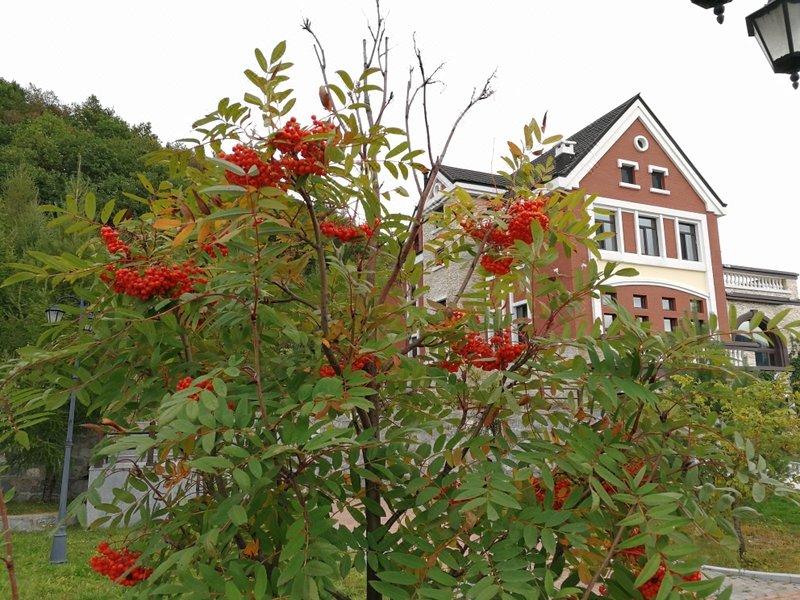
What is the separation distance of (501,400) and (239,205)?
1.00m

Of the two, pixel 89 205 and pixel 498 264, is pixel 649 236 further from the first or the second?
pixel 89 205

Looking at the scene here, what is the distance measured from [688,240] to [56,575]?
2173 cm

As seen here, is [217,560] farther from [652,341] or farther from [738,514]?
[738,514]

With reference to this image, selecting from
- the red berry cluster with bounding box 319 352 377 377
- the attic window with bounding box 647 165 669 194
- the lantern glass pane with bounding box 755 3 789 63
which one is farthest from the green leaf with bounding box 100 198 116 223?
the attic window with bounding box 647 165 669 194

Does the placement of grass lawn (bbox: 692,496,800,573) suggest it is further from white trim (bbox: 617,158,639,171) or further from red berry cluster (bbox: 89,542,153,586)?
white trim (bbox: 617,158,639,171)

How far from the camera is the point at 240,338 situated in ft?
6.72

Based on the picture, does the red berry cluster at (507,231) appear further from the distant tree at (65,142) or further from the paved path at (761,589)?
the distant tree at (65,142)

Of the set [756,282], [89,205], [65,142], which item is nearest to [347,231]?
[89,205]

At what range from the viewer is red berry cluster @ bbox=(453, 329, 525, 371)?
2.19 meters

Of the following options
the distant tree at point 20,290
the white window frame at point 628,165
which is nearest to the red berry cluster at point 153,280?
the distant tree at point 20,290

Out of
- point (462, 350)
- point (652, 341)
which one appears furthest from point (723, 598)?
point (462, 350)

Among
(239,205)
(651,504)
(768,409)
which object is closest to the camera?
(651,504)

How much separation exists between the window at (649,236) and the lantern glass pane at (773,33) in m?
18.8

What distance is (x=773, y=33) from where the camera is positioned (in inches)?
146
